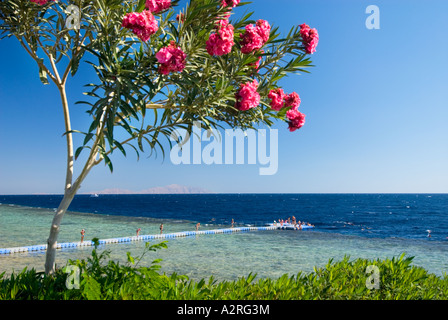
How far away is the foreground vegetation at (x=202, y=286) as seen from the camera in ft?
13.3

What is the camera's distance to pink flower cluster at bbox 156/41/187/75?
16.1ft

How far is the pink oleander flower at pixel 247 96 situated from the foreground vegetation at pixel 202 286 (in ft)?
8.27

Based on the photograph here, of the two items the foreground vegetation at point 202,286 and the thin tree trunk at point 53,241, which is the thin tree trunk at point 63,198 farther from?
the foreground vegetation at point 202,286

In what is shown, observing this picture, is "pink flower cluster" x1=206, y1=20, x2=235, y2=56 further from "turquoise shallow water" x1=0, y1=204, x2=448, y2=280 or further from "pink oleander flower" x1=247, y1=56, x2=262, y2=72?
"turquoise shallow water" x1=0, y1=204, x2=448, y2=280

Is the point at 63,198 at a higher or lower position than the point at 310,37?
lower

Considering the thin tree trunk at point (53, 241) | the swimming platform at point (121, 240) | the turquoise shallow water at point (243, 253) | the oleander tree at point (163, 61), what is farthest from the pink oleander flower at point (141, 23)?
the turquoise shallow water at point (243, 253)

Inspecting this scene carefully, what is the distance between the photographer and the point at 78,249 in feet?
86.9

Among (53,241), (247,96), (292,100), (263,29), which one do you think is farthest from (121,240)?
(263,29)

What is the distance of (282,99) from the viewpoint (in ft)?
21.1

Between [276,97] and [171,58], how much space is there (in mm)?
2143

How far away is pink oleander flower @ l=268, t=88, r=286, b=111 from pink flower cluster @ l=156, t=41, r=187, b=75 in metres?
1.92

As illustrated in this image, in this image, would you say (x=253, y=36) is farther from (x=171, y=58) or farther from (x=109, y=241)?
(x=109, y=241)
